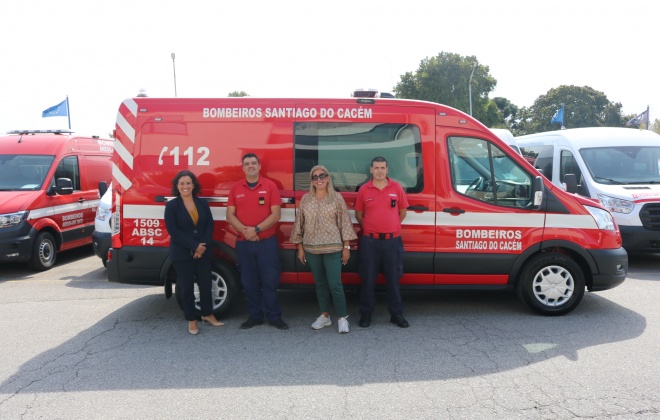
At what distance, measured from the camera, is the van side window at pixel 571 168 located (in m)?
8.65

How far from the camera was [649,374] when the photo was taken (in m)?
4.02

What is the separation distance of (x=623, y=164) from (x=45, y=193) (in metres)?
9.91

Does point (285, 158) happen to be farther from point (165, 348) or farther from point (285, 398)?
point (285, 398)

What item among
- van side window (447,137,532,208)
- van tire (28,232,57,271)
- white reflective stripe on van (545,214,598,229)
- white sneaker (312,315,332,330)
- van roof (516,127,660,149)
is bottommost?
white sneaker (312,315,332,330)

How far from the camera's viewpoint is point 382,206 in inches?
196

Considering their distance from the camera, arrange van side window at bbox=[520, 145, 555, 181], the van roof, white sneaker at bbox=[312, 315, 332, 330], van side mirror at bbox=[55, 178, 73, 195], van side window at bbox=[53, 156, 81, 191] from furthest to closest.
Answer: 1. van side window at bbox=[520, 145, 555, 181]
2. van side window at bbox=[53, 156, 81, 191]
3. the van roof
4. van side mirror at bbox=[55, 178, 73, 195]
5. white sneaker at bbox=[312, 315, 332, 330]

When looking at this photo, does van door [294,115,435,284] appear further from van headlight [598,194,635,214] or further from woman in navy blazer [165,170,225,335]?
van headlight [598,194,635,214]

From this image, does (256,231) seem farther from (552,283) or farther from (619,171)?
(619,171)

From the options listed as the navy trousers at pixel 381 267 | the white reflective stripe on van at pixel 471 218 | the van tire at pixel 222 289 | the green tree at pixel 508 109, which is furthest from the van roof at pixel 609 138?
the green tree at pixel 508 109

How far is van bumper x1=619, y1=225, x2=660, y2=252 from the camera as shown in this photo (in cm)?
762

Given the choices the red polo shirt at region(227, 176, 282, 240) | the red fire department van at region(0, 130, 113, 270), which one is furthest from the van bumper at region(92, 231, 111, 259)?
the red polo shirt at region(227, 176, 282, 240)

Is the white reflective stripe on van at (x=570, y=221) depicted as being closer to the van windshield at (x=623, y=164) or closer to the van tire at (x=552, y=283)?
the van tire at (x=552, y=283)

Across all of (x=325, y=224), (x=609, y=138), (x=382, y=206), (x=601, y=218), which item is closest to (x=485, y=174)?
(x=382, y=206)

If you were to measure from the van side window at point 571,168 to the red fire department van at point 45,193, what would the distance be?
885 centimetres
